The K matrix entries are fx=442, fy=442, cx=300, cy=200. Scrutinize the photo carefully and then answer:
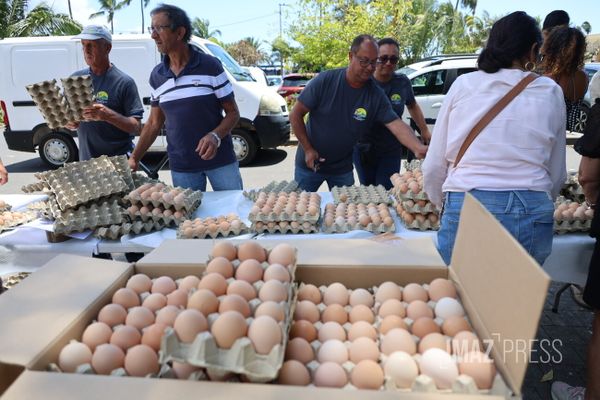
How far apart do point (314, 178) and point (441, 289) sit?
240cm

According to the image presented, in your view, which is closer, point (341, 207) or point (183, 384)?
point (183, 384)

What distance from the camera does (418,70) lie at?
31.0 feet

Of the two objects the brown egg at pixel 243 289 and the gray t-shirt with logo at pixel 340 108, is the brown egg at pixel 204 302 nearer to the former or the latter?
the brown egg at pixel 243 289

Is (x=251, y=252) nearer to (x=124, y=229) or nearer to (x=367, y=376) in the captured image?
(x=367, y=376)

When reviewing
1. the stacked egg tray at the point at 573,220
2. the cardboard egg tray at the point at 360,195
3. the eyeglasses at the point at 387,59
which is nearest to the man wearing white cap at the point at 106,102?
the cardboard egg tray at the point at 360,195

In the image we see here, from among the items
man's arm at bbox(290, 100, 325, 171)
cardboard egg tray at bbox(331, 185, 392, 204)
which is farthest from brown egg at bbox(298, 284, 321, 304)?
man's arm at bbox(290, 100, 325, 171)

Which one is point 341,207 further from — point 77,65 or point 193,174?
point 77,65

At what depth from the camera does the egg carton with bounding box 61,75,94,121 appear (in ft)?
9.64

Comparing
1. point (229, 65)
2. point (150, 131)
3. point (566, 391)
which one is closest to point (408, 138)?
point (566, 391)

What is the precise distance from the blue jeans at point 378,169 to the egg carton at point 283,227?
1.72 metres

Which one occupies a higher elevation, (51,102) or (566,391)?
(51,102)

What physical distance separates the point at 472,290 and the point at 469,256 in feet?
0.33

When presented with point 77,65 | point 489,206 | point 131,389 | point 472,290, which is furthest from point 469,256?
point 77,65

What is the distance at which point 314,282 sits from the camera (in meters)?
1.55
